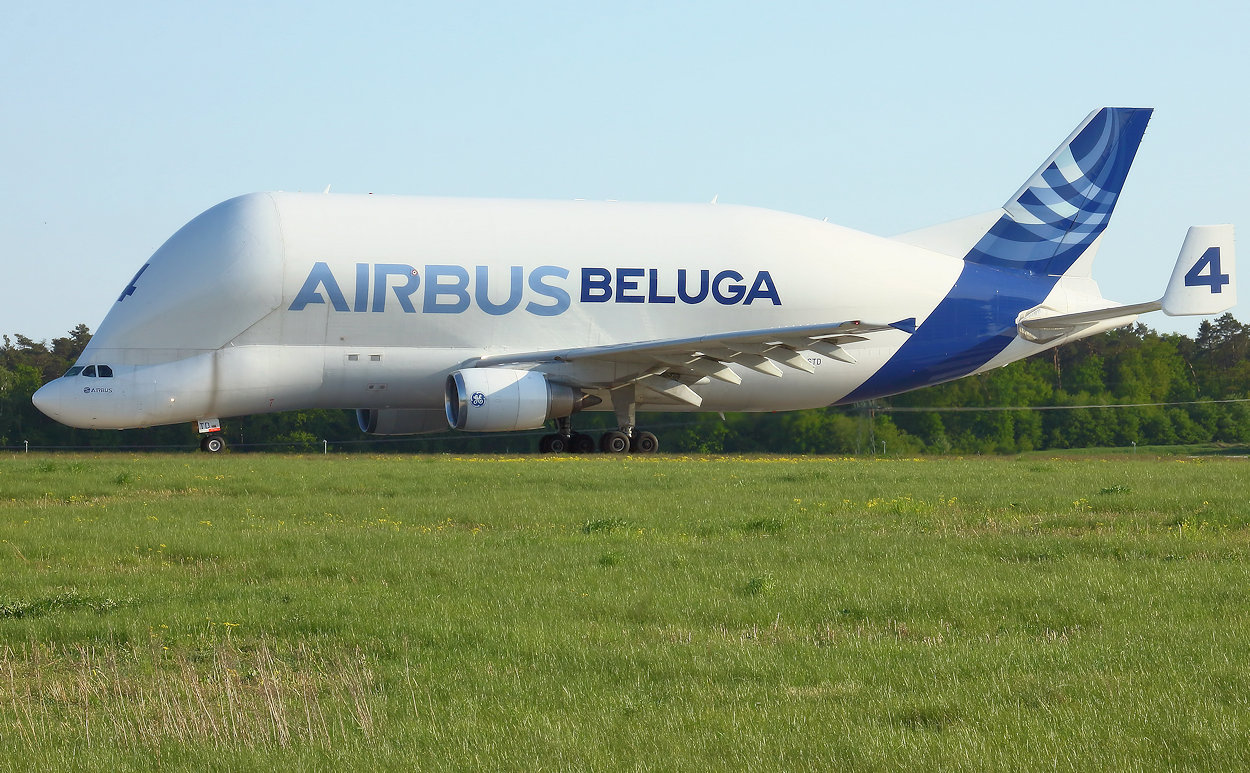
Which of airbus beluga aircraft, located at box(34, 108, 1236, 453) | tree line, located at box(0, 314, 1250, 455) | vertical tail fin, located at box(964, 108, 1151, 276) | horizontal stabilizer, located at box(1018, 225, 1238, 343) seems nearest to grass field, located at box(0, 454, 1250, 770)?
airbus beluga aircraft, located at box(34, 108, 1236, 453)

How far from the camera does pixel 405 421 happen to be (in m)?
32.4

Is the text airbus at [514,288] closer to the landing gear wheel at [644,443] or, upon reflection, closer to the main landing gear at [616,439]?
the main landing gear at [616,439]

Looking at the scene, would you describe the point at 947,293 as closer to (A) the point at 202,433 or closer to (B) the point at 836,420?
(B) the point at 836,420

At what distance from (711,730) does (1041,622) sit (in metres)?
→ 3.66

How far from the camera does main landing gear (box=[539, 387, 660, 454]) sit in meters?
31.3

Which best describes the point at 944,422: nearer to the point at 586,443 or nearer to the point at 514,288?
the point at 586,443

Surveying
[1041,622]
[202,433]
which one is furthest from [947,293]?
[1041,622]

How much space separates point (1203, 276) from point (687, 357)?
12896mm

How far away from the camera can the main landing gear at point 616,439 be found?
103 ft

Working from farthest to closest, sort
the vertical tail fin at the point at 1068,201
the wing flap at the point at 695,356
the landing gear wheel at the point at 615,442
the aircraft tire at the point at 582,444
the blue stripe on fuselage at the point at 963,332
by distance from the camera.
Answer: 1. the vertical tail fin at the point at 1068,201
2. the blue stripe on fuselage at the point at 963,332
3. the aircraft tire at the point at 582,444
4. the landing gear wheel at the point at 615,442
5. the wing flap at the point at 695,356

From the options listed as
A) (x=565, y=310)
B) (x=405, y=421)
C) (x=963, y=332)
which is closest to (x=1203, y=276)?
(x=963, y=332)

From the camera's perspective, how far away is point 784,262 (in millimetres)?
32438

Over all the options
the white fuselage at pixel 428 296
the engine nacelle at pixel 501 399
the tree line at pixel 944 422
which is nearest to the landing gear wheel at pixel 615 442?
the white fuselage at pixel 428 296

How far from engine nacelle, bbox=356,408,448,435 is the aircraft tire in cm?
319
